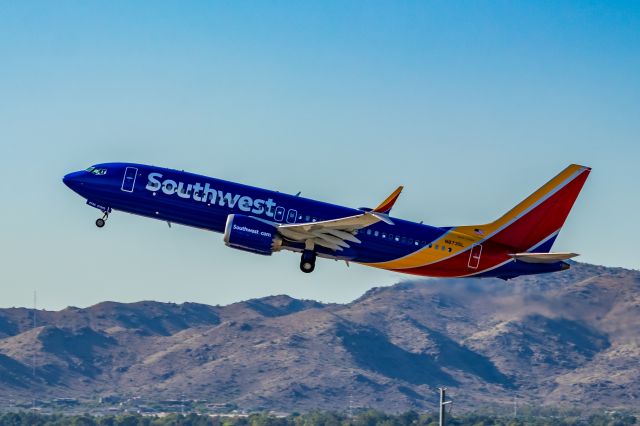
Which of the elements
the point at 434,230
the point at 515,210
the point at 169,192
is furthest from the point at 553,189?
the point at 169,192

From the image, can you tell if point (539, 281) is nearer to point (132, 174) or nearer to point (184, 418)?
point (184, 418)

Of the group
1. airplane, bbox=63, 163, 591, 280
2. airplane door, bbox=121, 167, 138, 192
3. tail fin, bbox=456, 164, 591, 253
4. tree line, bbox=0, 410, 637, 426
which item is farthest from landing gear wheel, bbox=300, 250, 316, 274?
tree line, bbox=0, 410, 637, 426

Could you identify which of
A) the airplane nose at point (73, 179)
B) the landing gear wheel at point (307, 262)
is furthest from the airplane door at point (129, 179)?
the landing gear wheel at point (307, 262)

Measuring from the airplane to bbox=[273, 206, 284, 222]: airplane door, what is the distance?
7 cm

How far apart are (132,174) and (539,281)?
373 feet

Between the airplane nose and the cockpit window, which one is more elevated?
the cockpit window

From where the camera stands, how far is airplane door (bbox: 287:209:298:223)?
86.2 m

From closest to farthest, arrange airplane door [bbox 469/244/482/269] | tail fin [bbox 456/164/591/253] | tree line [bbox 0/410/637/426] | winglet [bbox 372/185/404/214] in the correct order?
winglet [bbox 372/185/404/214]
airplane door [bbox 469/244/482/269]
tail fin [bbox 456/164/591/253]
tree line [bbox 0/410/637/426]

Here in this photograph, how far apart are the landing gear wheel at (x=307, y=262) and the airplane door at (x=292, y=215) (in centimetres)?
266

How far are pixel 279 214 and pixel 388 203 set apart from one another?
29.3ft

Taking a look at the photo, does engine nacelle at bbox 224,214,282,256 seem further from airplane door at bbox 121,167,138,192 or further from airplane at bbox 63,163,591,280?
airplane door at bbox 121,167,138,192


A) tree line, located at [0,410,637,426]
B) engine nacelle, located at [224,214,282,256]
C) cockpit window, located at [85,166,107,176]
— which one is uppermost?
cockpit window, located at [85,166,107,176]

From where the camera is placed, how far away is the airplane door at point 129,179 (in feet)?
281

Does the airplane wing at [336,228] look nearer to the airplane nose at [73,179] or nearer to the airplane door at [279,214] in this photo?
the airplane door at [279,214]
